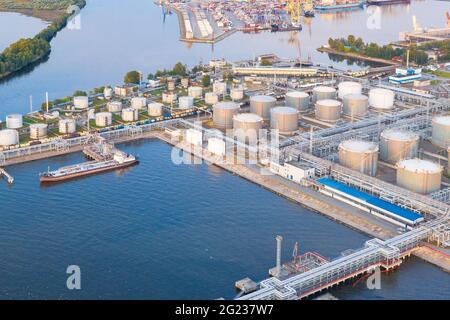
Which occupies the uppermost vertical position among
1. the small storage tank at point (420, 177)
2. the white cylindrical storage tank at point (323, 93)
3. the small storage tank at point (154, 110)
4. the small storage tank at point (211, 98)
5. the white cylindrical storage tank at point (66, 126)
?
the white cylindrical storage tank at point (323, 93)

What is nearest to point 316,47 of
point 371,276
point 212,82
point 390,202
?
point 212,82

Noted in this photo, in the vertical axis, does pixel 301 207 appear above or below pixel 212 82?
below

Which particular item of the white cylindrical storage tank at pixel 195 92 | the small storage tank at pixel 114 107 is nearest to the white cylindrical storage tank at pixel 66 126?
the small storage tank at pixel 114 107

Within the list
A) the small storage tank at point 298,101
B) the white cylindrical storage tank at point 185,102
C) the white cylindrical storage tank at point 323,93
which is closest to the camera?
the small storage tank at point 298,101

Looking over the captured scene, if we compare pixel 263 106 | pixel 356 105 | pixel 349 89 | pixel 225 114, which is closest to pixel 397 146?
pixel 356 105

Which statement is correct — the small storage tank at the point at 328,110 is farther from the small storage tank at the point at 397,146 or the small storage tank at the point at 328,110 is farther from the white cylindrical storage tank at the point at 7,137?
the white cylindrical storage tank at the point at 7,137

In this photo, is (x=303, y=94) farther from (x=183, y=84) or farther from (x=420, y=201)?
(x=420, y=201)

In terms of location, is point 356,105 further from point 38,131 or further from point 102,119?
point 38,131
